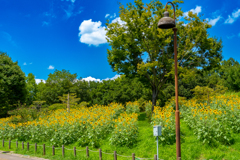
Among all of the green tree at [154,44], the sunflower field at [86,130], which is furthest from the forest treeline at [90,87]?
the sunflower field at [86,130]

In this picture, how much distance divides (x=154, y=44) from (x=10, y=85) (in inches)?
987

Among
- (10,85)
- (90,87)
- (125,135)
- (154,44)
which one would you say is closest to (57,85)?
(90,87)

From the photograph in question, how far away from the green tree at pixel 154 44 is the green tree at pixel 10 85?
1957 centimetres

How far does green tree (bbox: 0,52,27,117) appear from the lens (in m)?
28.3

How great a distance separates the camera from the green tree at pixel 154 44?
52.1ft

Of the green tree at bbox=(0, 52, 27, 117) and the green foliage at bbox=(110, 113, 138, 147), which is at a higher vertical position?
the green tree at bbox=(0, 52, 27, 117)

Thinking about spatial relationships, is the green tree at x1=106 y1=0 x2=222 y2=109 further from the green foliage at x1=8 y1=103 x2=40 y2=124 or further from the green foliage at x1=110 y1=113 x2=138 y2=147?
the green foliage at x1=8 y1=103 x2=40 y2=124

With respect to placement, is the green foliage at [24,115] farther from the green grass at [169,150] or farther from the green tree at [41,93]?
the green tree at [41,93]

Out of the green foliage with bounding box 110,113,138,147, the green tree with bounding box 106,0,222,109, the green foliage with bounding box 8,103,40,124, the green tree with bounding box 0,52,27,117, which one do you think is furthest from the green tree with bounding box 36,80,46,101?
the green foliage with bounding box 110,113,138,147

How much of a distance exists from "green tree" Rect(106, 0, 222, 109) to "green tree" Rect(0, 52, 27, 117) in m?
19.6

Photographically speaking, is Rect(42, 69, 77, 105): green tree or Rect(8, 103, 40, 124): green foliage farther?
Rect(42, 69, 77, 105): green tree

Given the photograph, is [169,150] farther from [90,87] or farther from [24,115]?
[90,87]

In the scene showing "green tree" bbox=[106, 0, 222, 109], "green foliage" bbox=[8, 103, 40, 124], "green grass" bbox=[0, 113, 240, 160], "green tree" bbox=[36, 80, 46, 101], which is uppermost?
"green tree" bbox=[106, 0, 222, 109]

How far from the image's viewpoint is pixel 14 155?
11.9 meters
